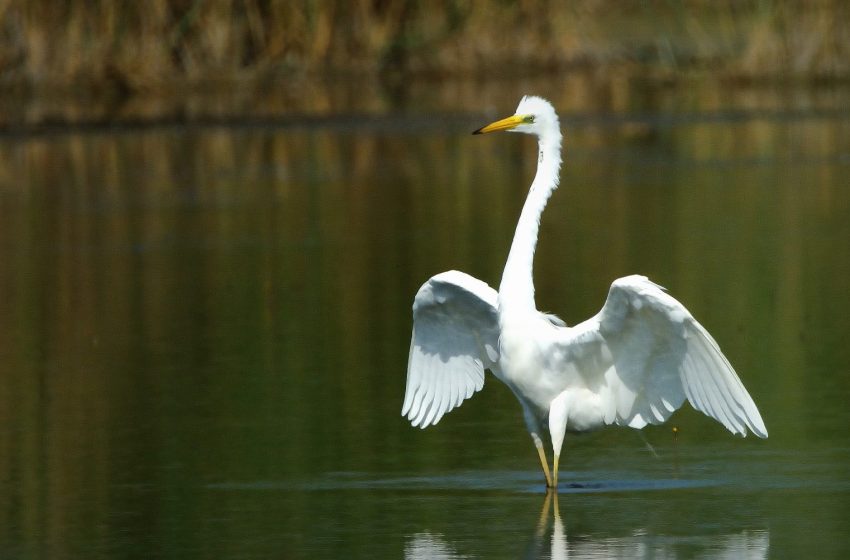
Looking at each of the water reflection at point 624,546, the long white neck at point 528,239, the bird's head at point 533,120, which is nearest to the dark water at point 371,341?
the water reflection at point 624,546

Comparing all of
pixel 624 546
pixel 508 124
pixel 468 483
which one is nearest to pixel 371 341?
Result: pixel 508 124

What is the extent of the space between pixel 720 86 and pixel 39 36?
29.4ft

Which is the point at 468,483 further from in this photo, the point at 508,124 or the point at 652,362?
the point at 508,124

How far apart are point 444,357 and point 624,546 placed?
1.86m

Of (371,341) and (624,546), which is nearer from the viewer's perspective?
(624,546)

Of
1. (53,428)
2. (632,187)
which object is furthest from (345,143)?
(53,428)

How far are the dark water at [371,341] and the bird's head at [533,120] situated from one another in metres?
1.38

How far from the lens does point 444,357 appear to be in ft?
26.4

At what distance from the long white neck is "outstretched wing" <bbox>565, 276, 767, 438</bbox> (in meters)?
0.26

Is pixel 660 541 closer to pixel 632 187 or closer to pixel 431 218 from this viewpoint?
pixel 431 218

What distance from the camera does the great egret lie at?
6.88m

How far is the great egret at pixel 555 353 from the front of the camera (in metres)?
6.88

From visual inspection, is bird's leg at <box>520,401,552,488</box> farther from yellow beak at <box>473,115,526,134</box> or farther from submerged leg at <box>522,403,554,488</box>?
yellow beak at <box>473,115,526,134</box>

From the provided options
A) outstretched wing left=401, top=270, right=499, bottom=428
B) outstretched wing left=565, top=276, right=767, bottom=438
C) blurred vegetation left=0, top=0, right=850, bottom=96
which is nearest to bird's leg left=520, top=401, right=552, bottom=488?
outstretched wing left=565, top=276, right=767, bottom=438
